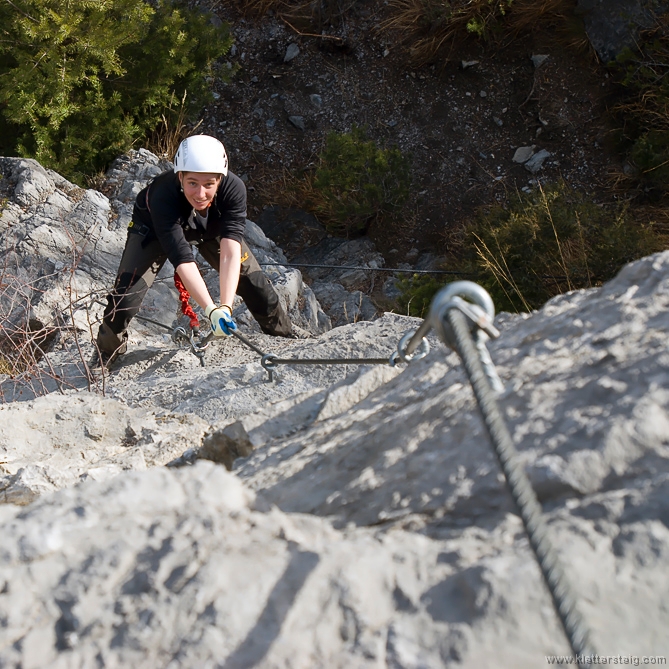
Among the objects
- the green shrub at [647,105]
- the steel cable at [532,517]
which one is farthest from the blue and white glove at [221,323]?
the green shrub at [647,105]

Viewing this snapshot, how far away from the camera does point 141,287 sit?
400 centimetres

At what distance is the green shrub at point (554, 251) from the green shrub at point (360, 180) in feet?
6.23

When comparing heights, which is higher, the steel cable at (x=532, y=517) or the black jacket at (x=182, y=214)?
the black jacket at (x=182, y=214)

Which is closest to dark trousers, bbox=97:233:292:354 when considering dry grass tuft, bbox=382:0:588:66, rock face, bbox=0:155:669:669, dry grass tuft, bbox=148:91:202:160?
rock face, bbox=0:155:669:669

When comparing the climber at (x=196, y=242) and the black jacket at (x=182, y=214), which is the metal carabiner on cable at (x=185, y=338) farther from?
the black jacket at (x=182, y=214)

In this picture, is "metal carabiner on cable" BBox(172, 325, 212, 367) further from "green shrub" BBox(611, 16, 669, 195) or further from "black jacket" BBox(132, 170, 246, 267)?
"green shrub" BBox(611, 16, 669, 195)

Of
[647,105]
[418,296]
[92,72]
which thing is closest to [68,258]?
[92,72]

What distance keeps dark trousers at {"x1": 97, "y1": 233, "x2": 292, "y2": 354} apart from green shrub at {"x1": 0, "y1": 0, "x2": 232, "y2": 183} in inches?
95.4

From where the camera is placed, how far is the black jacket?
11.0 ft

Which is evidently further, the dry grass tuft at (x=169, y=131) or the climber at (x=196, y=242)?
the dry grass tuft at (x=169, y=131)

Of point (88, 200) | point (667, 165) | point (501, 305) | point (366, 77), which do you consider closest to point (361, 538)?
point (501, 305)

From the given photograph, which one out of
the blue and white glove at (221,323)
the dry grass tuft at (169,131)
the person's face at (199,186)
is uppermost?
the dry grass tuft at (169,131)

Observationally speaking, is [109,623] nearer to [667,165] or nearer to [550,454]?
[550,454]

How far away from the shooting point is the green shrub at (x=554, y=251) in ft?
16.4
